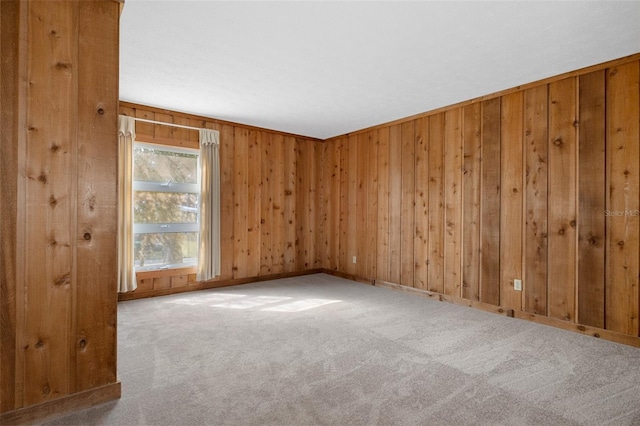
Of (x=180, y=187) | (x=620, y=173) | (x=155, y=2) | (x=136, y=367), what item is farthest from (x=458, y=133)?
(x=136, y=367)

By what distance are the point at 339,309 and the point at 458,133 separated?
2688 millimetres

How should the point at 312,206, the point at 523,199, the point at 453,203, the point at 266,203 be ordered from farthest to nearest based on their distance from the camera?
1. the point at 312,206
2. the point at 266,203
3. the point at 453,203
4. the point at 523,199

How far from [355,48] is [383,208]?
2.92 meters

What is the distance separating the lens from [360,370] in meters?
2.37

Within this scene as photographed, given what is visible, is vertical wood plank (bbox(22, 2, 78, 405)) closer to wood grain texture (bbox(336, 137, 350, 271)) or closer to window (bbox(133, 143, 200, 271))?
window (bbox(133, 143, 200, 271))

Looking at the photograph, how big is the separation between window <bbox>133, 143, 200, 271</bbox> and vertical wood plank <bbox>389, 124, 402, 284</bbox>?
2.92 metres

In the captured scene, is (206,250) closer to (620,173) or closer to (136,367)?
(136,367)

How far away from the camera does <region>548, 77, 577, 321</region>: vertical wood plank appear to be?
3.23 metres

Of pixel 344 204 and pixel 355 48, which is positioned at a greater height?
pixel 355 48

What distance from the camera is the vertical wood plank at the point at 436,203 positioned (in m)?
4.42

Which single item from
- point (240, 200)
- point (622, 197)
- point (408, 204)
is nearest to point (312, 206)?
point (240, 200)

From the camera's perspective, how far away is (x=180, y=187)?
4672 millimetres

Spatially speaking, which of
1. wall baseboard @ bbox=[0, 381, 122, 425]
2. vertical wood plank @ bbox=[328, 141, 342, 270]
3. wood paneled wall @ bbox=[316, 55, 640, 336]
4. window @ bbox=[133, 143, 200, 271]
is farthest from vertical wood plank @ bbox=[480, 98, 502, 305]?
Answer: window @ bbox=[133, 143, 200, 271]

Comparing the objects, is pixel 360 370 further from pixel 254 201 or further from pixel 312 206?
pixel 312 206
